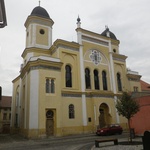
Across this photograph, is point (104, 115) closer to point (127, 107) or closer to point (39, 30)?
point (127, 107)

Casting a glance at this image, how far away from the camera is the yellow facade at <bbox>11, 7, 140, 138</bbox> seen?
2186 cm

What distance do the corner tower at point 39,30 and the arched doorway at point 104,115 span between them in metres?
13.0

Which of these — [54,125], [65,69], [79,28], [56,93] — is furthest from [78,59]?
[54,125]

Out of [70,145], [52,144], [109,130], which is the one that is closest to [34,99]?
[52,144]

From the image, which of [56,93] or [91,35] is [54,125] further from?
[91,35]

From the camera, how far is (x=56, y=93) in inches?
894

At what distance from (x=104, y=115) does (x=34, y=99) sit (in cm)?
1212

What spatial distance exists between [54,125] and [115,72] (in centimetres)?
1507

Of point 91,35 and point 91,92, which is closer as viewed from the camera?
point 91,92

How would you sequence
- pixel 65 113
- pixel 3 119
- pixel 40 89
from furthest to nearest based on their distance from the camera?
pixel 3 119 < pixel 65 113 < pixel 40 89

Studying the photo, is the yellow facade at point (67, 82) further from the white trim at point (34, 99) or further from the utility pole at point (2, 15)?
the utility pole at point (2, 15)

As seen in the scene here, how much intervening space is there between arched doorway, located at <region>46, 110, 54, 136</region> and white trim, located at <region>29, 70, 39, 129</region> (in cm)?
173

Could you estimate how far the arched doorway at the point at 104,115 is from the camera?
27.4 m

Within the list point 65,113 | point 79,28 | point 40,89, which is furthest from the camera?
point 79,28
